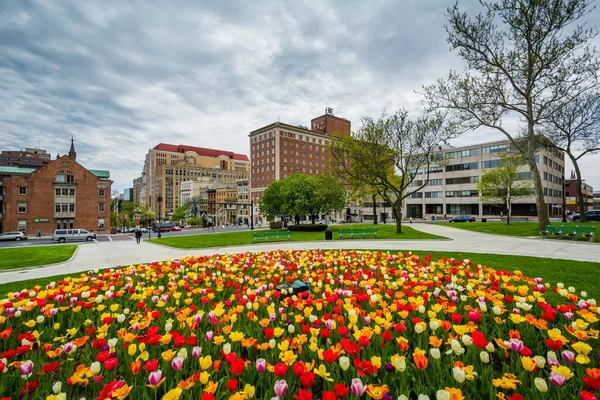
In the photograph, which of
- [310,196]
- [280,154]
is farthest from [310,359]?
[280,154]

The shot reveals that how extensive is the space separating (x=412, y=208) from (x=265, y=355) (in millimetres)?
95511

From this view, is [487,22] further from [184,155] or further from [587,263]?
[184,155]

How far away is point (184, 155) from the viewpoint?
171500 millimetres

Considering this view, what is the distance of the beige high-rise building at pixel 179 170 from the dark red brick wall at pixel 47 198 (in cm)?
9067

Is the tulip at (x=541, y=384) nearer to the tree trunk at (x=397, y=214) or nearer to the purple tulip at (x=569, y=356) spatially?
the purple tulip at (x=569, y=356)

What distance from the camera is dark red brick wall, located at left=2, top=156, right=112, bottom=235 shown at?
53.1m

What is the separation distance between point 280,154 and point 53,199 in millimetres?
62438

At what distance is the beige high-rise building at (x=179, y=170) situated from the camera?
158 meters

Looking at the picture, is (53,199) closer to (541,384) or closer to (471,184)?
(541,384)

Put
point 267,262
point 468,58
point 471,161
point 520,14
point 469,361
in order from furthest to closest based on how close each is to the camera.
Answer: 1. point 471,161
2. point 468,58
3. point 520,14
4. point 267,262
5. point 469,361

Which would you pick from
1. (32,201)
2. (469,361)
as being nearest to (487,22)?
(469,361)

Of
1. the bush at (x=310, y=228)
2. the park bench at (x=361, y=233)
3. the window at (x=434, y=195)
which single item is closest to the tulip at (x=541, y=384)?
the park bench at (x=361, y=233)

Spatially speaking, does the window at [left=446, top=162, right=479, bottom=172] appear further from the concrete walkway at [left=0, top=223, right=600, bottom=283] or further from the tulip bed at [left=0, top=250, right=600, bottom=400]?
the tulip bed at [left=0, top=250, right=600, bottom=400]

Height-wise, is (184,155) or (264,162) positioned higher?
(184,155)
